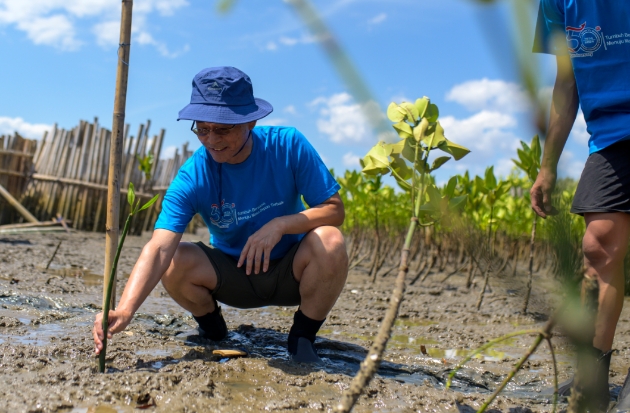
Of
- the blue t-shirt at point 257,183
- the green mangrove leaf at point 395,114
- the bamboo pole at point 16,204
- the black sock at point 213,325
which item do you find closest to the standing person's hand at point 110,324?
the blue t-shirt at point 257,183

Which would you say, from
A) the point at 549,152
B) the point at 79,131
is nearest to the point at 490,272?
the point at 549,152

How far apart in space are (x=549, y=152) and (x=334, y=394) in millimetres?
1775

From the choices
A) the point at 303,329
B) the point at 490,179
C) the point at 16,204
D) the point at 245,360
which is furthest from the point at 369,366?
the point at 16,204

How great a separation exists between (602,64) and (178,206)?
65.2 inches

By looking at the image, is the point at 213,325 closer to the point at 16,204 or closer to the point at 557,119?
the point at 557,119

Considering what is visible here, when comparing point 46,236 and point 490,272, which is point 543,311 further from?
point 46,236

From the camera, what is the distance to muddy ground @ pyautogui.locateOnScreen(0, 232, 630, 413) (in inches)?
73.0

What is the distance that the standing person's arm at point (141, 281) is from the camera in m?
2.00

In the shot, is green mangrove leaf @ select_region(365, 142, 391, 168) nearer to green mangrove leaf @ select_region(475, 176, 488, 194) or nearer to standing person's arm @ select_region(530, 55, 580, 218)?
standing person's arm @ select_region(530, 55, 580, 218)

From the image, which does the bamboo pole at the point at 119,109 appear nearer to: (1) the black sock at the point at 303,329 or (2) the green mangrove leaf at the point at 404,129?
(1) the black sock at the point at 303,329

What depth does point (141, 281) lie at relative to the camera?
213 centimetres

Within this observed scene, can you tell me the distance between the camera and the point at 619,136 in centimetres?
180

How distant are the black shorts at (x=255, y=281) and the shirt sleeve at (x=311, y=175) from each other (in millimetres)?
249

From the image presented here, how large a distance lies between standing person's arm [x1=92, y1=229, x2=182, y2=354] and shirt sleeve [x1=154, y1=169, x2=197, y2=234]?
0.13 ft
